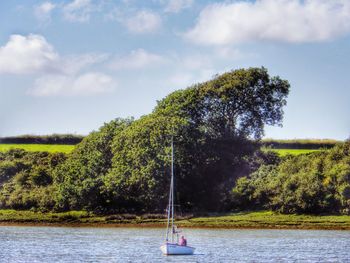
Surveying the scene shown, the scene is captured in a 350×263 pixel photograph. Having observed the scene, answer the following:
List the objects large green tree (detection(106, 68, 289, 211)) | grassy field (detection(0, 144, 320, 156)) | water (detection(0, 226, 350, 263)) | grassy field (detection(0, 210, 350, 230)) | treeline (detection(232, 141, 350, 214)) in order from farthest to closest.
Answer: grassy field (detection(0, 144, 320, 156)), large green tree (detection(106, 68, 289, 211)), treeline (detection(232, 141, 350, 214)), grassy field (detection(0, 210, 350, 230)), water (detection(0, 226, 350, 263))

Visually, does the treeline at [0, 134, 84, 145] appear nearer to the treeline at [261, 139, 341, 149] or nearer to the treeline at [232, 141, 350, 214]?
the treeline at [261, 139, 341, 149]

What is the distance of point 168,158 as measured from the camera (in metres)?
134

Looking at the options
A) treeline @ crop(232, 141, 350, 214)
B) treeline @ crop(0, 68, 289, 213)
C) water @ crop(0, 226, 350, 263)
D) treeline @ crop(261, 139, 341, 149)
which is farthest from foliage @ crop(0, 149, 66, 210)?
treeline @ crop(261, 139, 341, 149)

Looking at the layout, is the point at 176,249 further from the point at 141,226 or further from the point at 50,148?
the point at 50,148

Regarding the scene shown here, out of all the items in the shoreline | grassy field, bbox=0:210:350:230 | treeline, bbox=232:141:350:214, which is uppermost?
treeline, bbox=232:141:350:214

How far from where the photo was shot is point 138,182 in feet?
446

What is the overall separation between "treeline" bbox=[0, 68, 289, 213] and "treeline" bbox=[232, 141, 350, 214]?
181 inches

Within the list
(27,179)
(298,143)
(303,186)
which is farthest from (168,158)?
A: (298,143)

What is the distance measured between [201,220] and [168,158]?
461 inches

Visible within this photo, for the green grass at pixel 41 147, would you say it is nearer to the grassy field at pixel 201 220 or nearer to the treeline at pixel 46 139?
the treeline at pixel 46 139

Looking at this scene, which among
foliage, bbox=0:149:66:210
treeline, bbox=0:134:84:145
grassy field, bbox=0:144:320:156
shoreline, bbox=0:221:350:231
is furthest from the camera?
treeline, bbox=0:134:84:145

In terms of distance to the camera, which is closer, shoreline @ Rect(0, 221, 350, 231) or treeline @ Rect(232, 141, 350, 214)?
shoreline @ Rect(0, 221, 350, 231)

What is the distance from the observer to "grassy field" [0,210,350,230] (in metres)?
124

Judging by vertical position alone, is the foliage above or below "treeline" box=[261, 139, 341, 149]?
below
